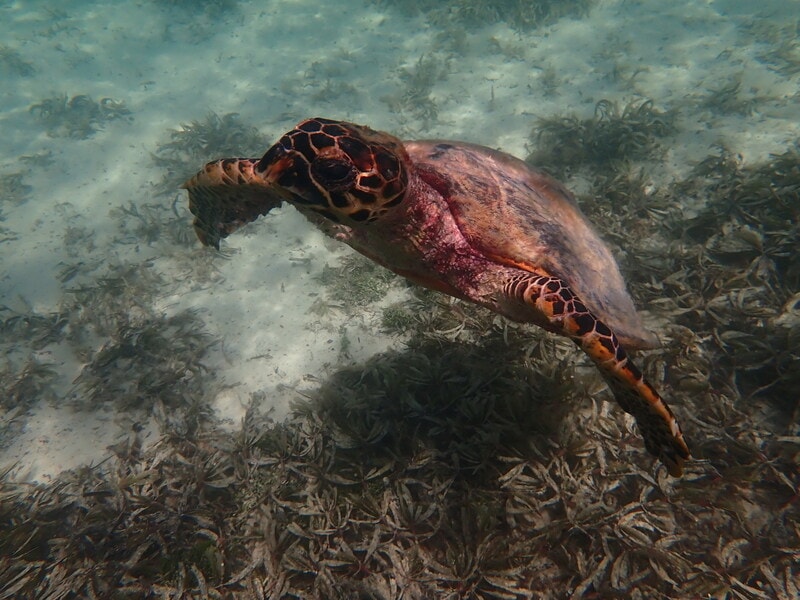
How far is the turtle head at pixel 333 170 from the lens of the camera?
1.81 meters

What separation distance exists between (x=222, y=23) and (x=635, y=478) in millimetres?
19574

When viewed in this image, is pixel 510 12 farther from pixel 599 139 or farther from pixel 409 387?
pixel 409 387

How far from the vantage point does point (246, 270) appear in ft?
19.7

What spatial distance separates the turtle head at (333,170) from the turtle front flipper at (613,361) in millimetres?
967

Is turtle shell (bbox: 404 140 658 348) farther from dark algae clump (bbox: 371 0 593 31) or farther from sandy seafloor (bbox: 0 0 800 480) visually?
dark algae clump (bbox: 371 0 593 31)

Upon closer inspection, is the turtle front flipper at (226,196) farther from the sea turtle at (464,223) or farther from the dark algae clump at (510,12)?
the dark algae clump at (510,12)

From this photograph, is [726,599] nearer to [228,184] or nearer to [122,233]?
[228,184]

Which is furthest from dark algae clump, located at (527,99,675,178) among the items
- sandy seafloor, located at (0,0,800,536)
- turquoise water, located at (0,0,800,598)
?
sandy seafloor, located at (0,0,800,536)

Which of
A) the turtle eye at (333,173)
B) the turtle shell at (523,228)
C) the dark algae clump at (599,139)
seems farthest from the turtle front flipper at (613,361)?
the dark algae clump at (599,139)

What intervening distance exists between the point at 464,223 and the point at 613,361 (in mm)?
1223

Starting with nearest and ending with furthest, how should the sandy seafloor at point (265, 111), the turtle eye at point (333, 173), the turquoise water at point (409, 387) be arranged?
1. the turtle eye at point (333, 173)
2. the turquoise water at point (409, 387)
3. the sandy seafloor at point (265, 111)

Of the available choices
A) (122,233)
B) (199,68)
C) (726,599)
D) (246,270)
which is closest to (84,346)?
(246,270)

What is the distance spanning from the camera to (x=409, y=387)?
3662mm

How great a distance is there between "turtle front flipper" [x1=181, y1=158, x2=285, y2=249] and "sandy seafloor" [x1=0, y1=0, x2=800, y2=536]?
1664 mm
